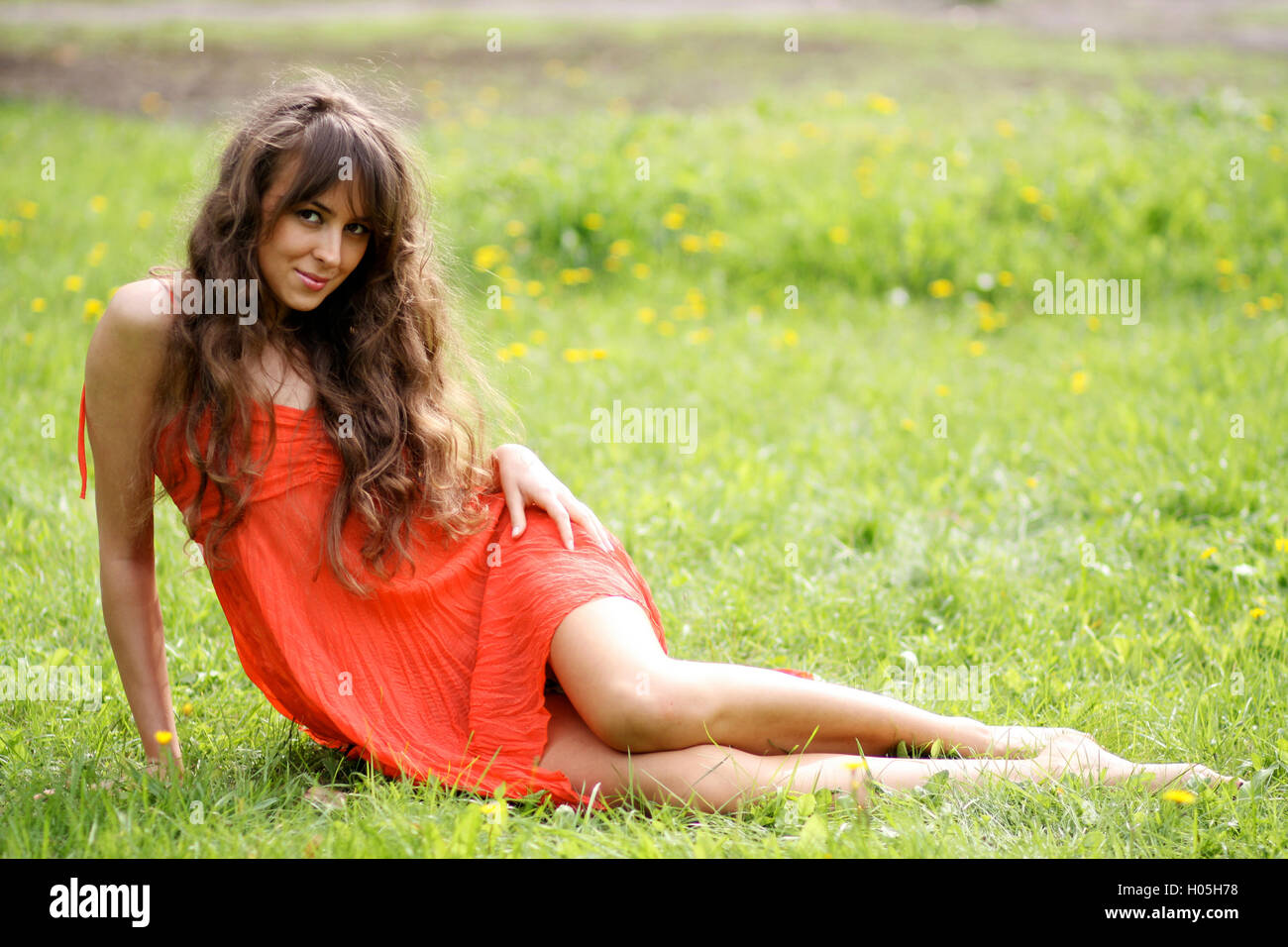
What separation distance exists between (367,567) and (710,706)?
26.6 inches

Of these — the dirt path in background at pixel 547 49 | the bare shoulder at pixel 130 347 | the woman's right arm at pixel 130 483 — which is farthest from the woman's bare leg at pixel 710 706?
the dirt path in background at pixel 547 49

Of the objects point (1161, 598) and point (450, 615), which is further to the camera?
point (1161, 598)

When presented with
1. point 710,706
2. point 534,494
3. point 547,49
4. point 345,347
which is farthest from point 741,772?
point 547,49

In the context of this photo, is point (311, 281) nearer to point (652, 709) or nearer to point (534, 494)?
point (534, 494)

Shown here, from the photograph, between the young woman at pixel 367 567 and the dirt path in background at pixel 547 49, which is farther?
the dirt path in background at pixel 547 49

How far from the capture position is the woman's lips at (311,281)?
6.92ft

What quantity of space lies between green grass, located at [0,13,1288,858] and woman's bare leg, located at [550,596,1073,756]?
13 cm

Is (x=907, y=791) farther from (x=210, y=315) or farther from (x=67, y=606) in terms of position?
(x=67, y=606)

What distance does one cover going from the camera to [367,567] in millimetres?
2156

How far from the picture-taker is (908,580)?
3.08 m

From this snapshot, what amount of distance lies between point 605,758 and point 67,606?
1.51 meters

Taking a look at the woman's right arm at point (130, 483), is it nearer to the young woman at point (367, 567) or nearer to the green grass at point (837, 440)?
the young woman at point (367, 567)

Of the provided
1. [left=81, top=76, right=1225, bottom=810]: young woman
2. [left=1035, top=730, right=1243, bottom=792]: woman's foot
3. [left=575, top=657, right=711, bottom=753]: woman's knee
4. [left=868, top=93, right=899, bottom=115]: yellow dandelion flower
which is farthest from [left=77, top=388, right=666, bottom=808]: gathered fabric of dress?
[left=868, top=93, right=899, bottom=115]: yellow dandelion flower
